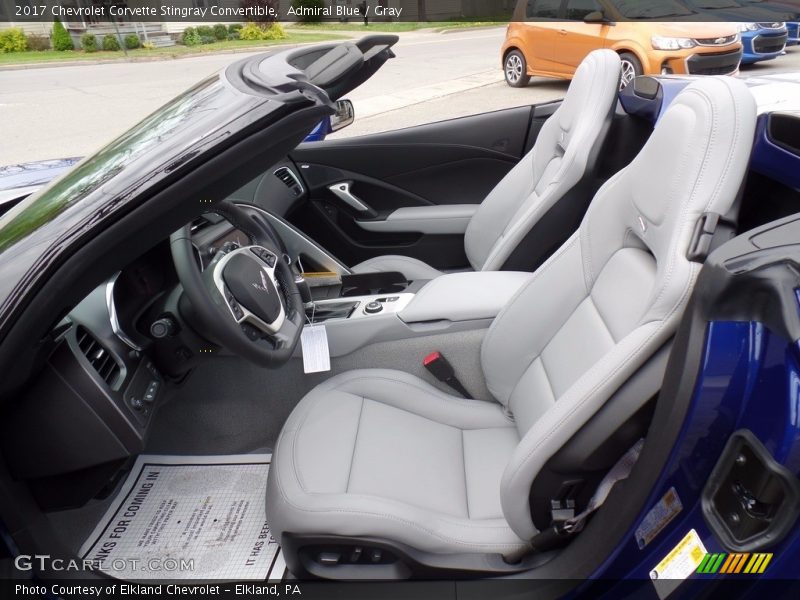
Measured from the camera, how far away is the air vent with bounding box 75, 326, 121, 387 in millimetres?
1242

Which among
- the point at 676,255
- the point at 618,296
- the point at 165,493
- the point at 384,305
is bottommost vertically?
the point at 165,493

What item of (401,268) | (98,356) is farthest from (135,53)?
(98,356)

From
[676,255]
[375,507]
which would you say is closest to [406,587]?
[375,507]

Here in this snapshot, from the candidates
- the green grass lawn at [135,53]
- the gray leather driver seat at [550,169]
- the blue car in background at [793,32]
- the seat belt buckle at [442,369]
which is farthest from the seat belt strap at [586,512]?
the green grass lawn at [135,53]

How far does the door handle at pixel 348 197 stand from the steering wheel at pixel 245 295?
1.42 meters

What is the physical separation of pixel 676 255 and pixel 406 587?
810mm

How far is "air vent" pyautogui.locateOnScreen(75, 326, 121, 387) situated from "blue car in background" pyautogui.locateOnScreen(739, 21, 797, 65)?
27.1ft

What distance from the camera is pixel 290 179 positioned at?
3020mm

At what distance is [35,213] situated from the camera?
4.15ft

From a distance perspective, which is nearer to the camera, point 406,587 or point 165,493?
point 406,587

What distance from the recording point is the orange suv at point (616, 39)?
5.78 meters

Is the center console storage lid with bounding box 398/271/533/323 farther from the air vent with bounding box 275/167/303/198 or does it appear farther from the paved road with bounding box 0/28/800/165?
the paved road with bounding box 0/28/800/165

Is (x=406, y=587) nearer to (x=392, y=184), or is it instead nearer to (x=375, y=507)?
(x=375, y=507)

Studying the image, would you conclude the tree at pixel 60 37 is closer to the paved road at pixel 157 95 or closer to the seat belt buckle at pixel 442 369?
the paved road at pixel 157 95
